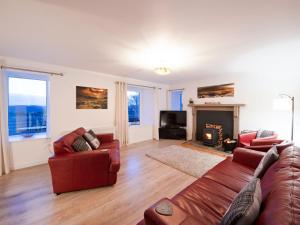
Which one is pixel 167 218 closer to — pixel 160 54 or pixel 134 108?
pixel 160 54

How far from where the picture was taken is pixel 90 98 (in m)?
4.08

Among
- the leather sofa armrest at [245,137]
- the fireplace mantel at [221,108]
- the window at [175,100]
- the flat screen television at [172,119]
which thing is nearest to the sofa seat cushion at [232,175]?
the leather sofa armrest at [245,137]

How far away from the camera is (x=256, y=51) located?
100 inches

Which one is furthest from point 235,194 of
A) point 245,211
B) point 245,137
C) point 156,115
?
point 156,115

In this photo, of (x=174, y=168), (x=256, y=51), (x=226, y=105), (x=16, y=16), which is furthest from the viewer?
(x=226, y=105)

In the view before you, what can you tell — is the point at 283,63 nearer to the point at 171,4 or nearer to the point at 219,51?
the point at 219,51

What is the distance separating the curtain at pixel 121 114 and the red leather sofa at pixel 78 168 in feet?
7.30

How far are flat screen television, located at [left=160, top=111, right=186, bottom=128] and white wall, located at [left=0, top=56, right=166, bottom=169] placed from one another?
2.29 metres

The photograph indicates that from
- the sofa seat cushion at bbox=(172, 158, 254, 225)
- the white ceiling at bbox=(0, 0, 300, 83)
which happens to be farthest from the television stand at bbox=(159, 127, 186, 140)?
the sofa seat cushion at bbox=(172, 158, 254, 225)

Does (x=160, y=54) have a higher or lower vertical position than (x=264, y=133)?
higher

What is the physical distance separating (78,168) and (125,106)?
2770mm

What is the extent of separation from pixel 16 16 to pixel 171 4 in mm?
1763

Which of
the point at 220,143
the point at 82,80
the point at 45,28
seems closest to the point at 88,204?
the point at 45,28

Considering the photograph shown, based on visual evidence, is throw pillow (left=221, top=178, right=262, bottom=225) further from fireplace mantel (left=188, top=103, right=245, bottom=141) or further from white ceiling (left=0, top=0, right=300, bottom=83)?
fireplace mantel (left=188, top=103, right=245, bottom=141)
